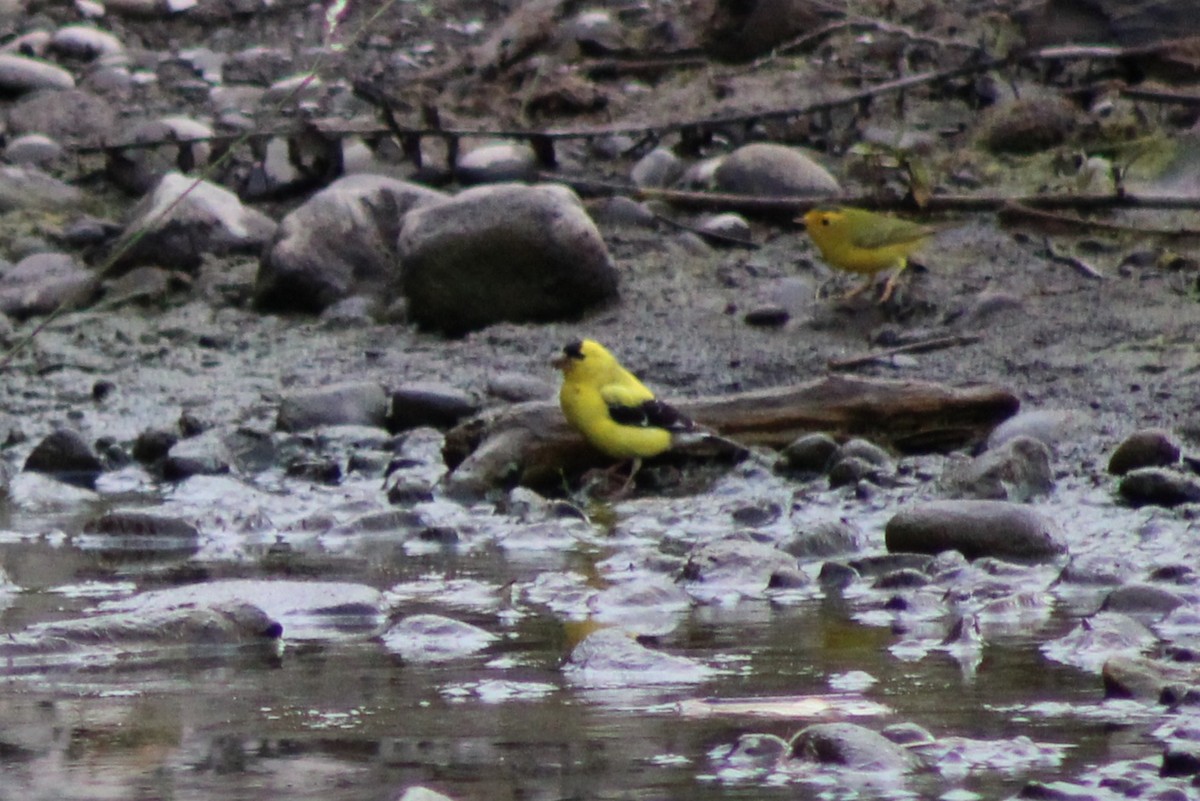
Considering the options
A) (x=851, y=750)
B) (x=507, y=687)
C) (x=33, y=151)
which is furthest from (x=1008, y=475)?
(x=33, y=151)

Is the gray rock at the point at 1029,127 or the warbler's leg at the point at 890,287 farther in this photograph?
the gray rock at the point at 1029,127

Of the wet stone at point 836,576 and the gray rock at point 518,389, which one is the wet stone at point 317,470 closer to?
the gray rock at point 518,389

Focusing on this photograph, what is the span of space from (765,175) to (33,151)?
13.4 ft

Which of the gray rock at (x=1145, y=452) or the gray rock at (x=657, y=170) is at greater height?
the gray rock at (x=657, y=170)

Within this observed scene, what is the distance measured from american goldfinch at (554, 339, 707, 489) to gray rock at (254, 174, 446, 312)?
244 centimetres

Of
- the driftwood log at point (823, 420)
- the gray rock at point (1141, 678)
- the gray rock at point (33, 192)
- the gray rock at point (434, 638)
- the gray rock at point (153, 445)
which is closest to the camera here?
the gray rock at point (1141, 678)

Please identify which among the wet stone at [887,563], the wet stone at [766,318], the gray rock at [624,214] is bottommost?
the wet stone at [887,563]

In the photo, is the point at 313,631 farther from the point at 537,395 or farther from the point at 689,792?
the point at 537,395

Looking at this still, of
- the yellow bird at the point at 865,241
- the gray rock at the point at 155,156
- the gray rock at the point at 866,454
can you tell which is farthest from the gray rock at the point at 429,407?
the gray rock at the point at 155,156

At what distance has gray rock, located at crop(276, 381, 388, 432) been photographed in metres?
7.52

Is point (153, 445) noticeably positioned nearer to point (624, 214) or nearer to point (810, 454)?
point (810, 454)

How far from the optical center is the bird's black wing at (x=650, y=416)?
6.74 metres

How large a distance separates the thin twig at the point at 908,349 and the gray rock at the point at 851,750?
438 cm

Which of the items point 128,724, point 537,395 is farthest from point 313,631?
point 537,395
